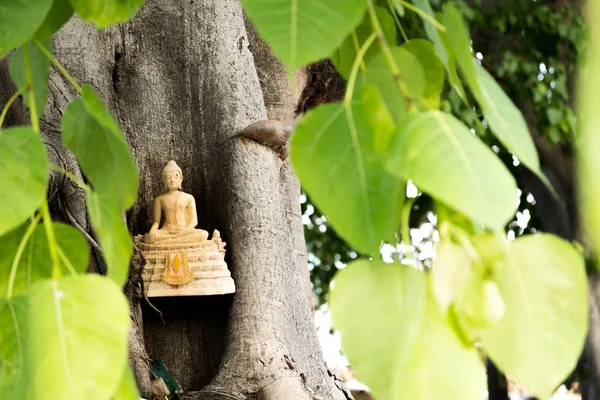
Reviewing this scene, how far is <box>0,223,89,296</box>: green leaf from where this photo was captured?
372mm

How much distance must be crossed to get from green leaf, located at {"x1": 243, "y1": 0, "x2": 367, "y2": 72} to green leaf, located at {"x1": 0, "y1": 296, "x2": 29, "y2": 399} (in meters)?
0.15

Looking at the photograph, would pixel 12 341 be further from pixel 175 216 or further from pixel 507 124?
pixel 175 216

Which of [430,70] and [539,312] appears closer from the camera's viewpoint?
[539,312]

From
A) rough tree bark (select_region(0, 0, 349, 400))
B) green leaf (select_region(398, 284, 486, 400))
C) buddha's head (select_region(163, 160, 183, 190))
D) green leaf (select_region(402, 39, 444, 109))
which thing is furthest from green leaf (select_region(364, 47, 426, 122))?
buddha's head (select_region(163, 160, 183, 190))

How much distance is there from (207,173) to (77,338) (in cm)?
161

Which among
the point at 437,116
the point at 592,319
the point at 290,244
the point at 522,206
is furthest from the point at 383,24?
the point at 522,206

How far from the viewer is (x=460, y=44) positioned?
38 cm

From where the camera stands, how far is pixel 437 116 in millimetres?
308

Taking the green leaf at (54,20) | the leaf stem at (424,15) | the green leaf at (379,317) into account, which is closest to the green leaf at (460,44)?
the leaf stem at (424,15)

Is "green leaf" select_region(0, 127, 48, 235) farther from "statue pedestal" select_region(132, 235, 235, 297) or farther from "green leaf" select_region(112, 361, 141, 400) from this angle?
"statue pedestal" select_region(132, 235, 235, 297)

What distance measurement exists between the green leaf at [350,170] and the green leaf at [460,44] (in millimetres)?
57

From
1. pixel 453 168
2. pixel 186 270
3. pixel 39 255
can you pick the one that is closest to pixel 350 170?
pixel 453 168

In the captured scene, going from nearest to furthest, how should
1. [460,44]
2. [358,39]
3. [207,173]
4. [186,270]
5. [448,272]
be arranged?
[448,272] → [460,44] → [358,39] → [186,270] → [207,173]

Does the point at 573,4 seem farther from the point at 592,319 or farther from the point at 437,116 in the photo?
the point at 437,116
